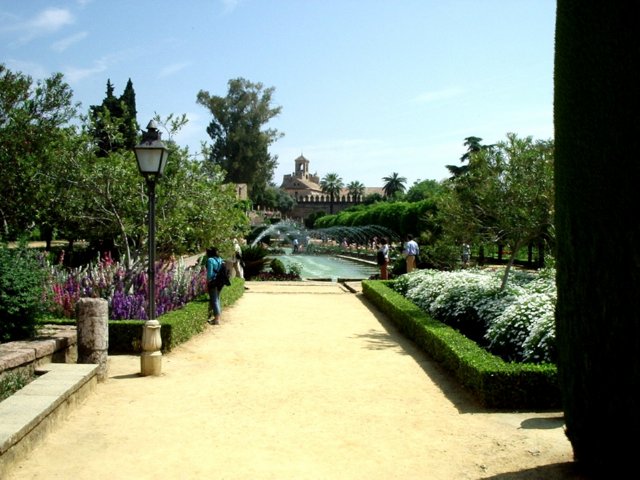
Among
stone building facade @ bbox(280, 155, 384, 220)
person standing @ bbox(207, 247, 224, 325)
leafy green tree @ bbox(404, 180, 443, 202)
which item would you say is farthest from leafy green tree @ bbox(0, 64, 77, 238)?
stone building facade @ bbox(280, 155, 384, 220)

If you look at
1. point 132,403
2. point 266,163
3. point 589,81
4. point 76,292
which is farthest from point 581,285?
point 266,163

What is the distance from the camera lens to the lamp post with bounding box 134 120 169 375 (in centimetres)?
641

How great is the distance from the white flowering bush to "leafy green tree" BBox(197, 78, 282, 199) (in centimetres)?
2872

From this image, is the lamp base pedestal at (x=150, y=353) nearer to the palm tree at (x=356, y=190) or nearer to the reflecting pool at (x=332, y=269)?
the reflecting pool at (x=332, y=269)

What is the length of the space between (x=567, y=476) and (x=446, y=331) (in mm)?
3813

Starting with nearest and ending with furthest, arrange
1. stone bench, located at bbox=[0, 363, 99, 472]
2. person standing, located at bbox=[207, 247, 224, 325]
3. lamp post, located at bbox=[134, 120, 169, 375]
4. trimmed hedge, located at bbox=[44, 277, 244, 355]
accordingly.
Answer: stone bench, located at bbox=[0, 363, 99, 472] → lamp post, located at bbox=[134, 120, 169, 375] → trimmed hedge, located at bbox=[44, 277, 244, 355] → person standing, located at bbox=[207, 247, 224, 325]

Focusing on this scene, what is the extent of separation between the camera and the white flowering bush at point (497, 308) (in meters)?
6.31

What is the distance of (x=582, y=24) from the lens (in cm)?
354

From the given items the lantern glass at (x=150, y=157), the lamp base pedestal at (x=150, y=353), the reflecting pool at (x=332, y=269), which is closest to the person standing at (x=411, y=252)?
the reflecting pool at (x=332, y=269)

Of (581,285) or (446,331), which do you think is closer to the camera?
(581,285)

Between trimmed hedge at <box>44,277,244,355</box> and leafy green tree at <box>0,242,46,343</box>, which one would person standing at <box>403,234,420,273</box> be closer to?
trimmed hedge at <box>44,277,244,355</box>

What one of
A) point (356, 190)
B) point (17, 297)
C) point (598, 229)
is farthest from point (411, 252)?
point (356, 190)

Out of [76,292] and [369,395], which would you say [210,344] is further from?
[369,395]

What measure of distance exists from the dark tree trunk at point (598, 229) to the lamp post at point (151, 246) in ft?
13.6
